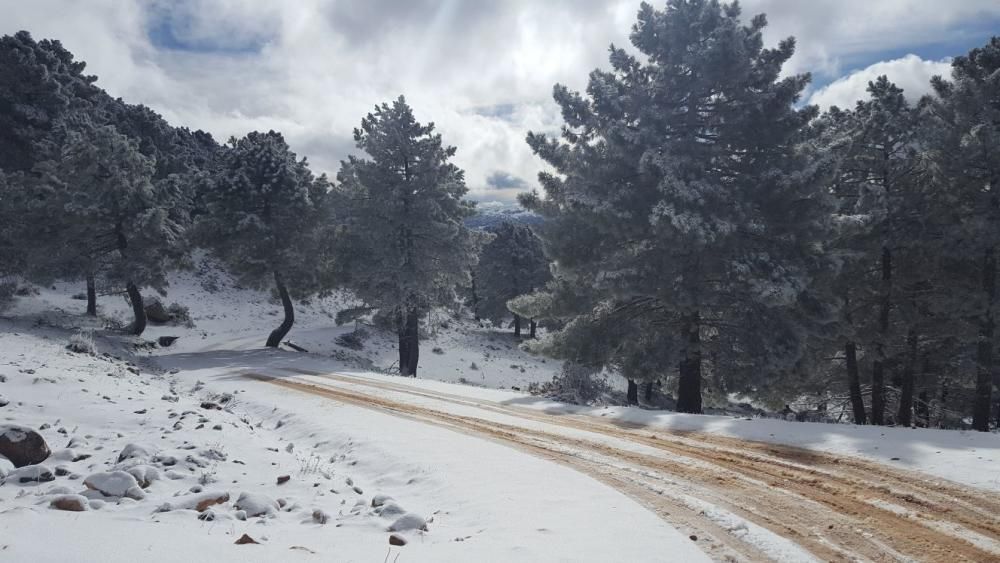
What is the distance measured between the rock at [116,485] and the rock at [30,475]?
0.56 meters

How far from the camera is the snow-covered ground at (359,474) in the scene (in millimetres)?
4629

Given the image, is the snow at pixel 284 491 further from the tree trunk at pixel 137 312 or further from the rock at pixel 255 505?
the tree trunk at pixel 137 312

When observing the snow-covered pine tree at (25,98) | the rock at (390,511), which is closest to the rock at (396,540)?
the rock at (390,511)

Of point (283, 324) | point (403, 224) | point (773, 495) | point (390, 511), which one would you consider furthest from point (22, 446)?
point (283, 324)

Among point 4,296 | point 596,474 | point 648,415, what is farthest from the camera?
point 4,296

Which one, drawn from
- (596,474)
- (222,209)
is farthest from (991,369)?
(222,209)

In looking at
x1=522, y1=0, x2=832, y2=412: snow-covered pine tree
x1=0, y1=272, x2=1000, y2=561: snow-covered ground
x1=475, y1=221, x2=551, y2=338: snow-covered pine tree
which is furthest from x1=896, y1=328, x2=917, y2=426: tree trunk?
x1=475, y1=221, x2=551, y2=338: snow-covered pine tree

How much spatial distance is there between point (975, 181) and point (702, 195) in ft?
25.6

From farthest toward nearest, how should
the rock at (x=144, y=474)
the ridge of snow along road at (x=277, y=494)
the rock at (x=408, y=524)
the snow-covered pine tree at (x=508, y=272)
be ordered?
the snow-covered pine tree at (x=508, y=272) < the rock at (x=144, y=474) < the rock at (x=408, y=524) < the ridge of snow along road at (x=277, y=494)

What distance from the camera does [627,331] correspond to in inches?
615

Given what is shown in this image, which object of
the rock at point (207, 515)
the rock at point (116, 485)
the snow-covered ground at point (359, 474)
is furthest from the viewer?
the rock at point (116, 485)

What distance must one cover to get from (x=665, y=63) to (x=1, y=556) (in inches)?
655

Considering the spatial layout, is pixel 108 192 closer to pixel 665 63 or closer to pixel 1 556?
pixel 665 63

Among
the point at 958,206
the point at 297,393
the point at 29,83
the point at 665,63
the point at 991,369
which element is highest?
the point at 29,83
